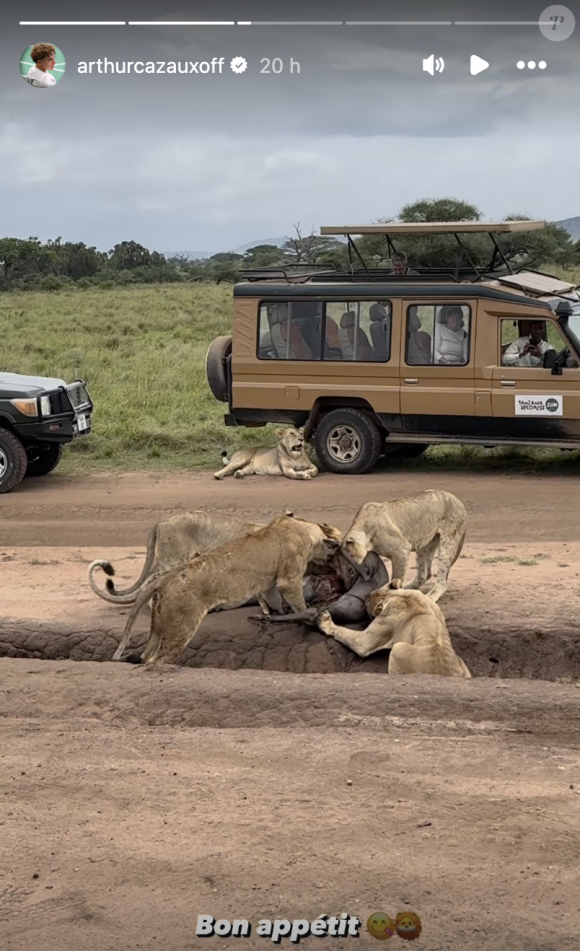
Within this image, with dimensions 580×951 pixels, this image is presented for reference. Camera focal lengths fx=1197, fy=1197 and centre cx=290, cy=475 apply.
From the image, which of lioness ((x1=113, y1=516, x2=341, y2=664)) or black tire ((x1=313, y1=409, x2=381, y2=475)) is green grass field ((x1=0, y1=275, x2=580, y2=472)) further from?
lioness ((x1=113, y1=516, x2=341, y2=664))

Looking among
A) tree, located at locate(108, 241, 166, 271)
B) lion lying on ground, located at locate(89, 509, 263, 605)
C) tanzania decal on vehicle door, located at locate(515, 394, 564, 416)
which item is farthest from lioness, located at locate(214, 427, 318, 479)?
tree, located at locate(108, 241, 166, 271)

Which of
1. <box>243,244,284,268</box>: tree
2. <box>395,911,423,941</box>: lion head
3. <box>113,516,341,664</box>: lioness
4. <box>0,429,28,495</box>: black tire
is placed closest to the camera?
<box>395,911,423,941</box>: lion head

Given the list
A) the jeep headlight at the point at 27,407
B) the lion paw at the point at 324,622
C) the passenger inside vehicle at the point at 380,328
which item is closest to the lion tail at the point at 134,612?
the lion paw at the point at 324,622

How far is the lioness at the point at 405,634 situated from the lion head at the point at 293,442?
627 cm

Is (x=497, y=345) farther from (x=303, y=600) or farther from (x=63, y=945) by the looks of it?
(x=63, y=945)

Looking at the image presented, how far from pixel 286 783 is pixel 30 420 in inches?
357

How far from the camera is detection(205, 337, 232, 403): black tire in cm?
1470

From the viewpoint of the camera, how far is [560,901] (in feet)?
13.0

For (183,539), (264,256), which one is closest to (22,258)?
(264,256)

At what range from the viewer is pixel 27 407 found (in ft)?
44.1

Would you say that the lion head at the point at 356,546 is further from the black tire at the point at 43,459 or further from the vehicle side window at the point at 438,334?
the black tire at the point at 43,459

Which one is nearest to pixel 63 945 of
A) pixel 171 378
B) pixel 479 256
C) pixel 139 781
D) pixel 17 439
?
pixel 139 781

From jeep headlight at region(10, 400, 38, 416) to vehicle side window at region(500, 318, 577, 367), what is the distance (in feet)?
17.2

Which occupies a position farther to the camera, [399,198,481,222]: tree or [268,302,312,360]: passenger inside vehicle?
[399,198,481,222]: tree
